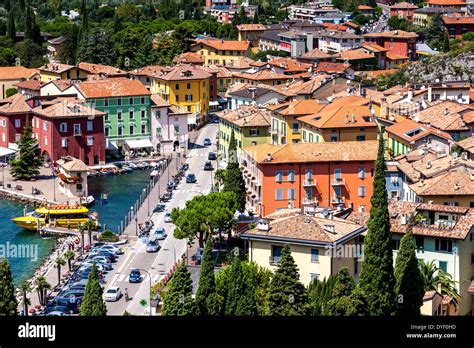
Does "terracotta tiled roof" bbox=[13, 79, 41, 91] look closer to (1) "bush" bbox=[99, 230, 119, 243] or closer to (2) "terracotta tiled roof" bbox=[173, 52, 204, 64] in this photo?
(2) "terracotta tiled roof" bbox=[173, 52, 204, 64]

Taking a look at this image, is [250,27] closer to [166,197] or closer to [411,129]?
[166,197]

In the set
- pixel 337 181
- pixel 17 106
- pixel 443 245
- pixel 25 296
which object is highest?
pixel 443 245

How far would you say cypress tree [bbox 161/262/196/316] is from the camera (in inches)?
663

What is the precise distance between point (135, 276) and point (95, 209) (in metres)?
11.0

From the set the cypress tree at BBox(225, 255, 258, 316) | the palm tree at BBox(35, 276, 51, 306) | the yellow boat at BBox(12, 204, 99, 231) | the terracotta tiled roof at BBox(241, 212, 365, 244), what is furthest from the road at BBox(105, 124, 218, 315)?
the cypress tree at BBox(225, 255, 258, 316)

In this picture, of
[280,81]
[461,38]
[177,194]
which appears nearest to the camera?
[177,194]

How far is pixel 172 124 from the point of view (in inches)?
1826

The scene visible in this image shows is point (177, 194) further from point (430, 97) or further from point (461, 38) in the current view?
point (461, 38)

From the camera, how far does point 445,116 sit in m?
36.7

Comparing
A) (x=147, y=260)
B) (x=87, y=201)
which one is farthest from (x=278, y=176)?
(x=87, y=201)

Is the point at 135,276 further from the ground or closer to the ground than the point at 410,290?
closer to the ground

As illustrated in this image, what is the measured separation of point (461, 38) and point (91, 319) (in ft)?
197

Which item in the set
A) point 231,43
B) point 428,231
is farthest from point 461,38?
point 428,231

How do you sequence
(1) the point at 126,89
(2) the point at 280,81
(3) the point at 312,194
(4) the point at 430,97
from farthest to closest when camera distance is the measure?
(2) the point at 280,81 < (1) the point at 126,89 < (4) the point at 430,97 < (3) the point at 312,194
